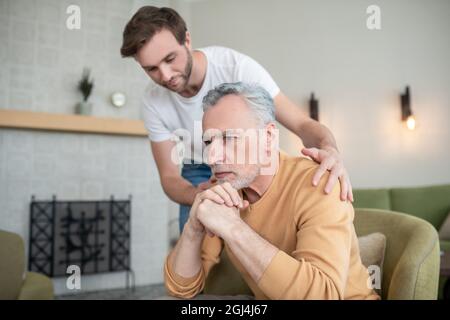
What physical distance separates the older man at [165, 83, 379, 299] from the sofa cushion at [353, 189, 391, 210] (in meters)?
2.29

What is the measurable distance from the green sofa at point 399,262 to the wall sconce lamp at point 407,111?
89.6 inches

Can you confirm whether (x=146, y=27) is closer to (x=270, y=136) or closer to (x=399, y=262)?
(x=270, y=136)

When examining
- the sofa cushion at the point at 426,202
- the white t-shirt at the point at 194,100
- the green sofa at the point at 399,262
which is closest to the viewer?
the green sofa at the point at 399,262

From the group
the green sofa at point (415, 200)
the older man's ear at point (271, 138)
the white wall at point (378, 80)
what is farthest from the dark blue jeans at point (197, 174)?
the green sofa at point (415, 200)

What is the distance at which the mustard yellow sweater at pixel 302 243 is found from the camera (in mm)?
647

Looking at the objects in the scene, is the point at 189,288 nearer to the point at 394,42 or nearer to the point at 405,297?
the point at 405,297

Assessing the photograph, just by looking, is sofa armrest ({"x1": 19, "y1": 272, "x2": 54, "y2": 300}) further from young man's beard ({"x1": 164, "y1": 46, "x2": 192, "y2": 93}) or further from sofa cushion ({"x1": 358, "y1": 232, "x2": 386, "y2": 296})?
sofa cushion ({"x1": 358, "y1": 232, "x2": 386, "y2": 296})

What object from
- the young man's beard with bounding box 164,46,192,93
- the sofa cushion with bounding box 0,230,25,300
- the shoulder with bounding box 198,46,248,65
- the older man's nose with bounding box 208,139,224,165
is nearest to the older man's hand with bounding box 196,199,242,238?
the older man's nose with bounding box 208,139,224,165

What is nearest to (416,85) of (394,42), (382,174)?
(394,42)

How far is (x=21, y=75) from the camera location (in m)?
3.26

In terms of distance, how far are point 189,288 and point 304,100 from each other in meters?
2.66

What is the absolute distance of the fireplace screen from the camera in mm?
3125

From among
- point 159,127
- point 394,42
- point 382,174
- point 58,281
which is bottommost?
point 58,281

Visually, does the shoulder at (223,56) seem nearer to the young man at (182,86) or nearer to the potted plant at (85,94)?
the young man at (182,86)
